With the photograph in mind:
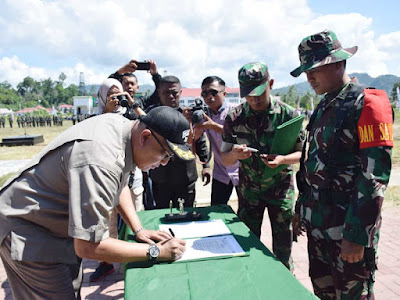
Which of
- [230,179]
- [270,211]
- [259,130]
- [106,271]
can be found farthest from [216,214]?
[106,271]

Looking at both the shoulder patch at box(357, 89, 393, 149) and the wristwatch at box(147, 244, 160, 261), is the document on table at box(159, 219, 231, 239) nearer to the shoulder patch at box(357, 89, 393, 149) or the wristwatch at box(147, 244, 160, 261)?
the wristwatch at box(147, 244, 160, 261)

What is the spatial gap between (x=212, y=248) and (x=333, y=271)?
0.72 m

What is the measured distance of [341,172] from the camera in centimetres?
174

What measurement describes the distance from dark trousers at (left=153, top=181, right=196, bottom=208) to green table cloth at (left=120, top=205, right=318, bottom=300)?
159cm

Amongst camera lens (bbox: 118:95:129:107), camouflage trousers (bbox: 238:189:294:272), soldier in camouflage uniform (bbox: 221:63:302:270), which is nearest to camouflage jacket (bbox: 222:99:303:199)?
soldier in camouflage uniform (bbox: 221:63:302:270)

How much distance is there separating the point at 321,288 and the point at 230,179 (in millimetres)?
1442

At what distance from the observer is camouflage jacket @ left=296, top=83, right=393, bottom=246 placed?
5.06 feet

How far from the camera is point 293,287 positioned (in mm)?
1340

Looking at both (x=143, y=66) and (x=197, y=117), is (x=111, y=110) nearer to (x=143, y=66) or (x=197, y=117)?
(x=197, y=117)

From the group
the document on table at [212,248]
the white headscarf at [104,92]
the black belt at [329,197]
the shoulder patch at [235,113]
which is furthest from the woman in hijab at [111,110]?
the black belt at [329,197]

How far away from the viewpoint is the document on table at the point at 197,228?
1911 millimetres

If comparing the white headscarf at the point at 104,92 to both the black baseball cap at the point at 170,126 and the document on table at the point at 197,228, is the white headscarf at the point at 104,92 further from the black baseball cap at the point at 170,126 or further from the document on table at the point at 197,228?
the black baseball cap at the point at 170,126

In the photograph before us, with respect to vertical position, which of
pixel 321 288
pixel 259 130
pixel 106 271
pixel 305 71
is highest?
pixel 305 71

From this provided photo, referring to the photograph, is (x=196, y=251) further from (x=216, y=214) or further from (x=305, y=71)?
(x=305, y=71)
